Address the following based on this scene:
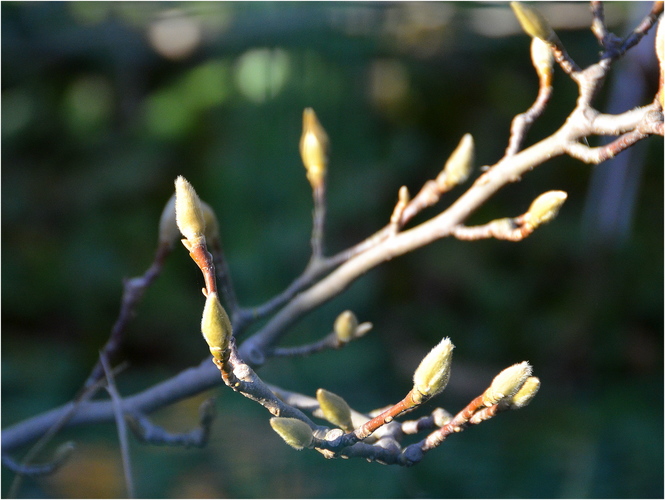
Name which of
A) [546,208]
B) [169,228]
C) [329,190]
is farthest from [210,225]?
[329,190]

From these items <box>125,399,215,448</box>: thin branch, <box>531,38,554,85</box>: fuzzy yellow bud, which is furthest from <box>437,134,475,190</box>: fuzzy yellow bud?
<box>125,399,215,448</box>: thin branch

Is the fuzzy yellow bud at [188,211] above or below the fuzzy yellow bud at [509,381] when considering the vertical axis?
above

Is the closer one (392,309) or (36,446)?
(36,446)

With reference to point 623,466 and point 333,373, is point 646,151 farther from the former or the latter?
point 333,373

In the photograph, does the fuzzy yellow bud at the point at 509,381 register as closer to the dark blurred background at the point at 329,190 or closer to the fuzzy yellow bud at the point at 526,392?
the fuzzy yellow bud at the point at 526,392

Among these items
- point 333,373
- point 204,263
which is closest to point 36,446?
point 204,263

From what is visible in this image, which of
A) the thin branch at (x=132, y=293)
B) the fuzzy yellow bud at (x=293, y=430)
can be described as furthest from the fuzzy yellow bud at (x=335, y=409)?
the thin branch at (x=132, y=293)

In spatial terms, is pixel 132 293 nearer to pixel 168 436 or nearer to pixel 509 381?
pixel 168 436
